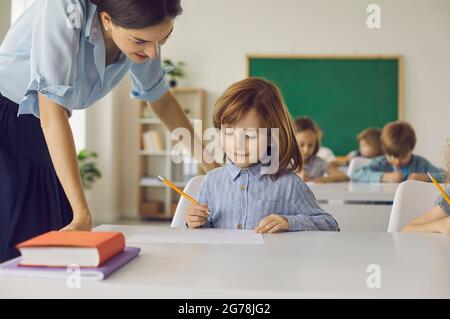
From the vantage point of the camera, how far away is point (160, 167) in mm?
5715

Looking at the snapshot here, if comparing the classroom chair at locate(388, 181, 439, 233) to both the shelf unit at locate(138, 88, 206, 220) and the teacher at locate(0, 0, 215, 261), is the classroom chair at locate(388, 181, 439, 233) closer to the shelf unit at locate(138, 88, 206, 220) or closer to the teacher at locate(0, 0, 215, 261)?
the teacher at locate(0, 0, 215, 261)

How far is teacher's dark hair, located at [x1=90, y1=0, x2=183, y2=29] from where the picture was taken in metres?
0.98

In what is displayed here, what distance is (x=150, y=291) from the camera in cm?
62

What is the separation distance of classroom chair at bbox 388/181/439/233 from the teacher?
2.79 feet

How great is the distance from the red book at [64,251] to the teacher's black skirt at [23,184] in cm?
52

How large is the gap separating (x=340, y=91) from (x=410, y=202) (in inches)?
163

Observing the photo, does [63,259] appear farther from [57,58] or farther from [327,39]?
[327,39]

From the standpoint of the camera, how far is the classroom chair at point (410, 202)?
146 cm

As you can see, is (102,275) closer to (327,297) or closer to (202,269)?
(202,269)

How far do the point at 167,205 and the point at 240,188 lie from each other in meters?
4.19

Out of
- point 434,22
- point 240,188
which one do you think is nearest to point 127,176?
point 434,22

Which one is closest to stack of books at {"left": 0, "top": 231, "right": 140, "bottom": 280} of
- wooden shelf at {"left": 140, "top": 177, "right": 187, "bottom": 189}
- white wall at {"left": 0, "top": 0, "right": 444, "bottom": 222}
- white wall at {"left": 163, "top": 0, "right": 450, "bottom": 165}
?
wooden shelf at {"left": 140, "top": 177, "right": 187, "bottom": 189}

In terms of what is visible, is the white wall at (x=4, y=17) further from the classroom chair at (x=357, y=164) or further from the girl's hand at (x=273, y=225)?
the classroom chair at (x=357, y=164)

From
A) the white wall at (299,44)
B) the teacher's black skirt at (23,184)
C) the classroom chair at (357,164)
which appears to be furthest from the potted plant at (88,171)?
the teacher's black skirt at (23,184)
